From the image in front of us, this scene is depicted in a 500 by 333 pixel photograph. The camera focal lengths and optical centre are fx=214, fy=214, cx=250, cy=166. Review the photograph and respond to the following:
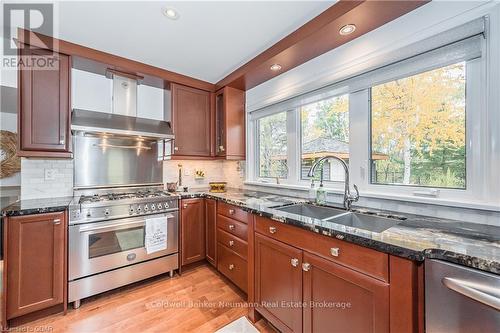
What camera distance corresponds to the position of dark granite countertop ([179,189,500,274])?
2.64 feet

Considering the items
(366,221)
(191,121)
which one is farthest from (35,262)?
(366,221)

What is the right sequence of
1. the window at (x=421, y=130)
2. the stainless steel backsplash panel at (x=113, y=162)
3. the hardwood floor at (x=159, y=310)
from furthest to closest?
1. the stainless steel backsplash panel at (x=113, y=162)
2. the hardwood floor at (x=159, y=310)
3. the window at (x=421, y=130)

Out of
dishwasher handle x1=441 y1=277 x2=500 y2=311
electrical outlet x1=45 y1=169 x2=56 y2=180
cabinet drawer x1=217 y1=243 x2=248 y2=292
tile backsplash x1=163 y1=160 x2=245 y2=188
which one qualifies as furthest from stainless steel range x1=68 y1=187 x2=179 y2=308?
dishwasher handle x1=441 y1=277 x2=500 y2=311

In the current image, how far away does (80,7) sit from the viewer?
1.56m

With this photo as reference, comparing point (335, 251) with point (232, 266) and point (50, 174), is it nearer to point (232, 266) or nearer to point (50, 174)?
point (232, 266)

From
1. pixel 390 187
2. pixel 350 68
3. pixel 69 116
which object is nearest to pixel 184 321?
pixel 390 187

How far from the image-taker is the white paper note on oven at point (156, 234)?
2.24m

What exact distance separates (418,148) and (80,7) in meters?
2.64

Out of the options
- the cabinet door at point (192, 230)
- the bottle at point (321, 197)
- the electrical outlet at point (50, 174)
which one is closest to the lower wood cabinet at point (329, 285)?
the bottle at point (321, 197)

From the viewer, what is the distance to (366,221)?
156 cm

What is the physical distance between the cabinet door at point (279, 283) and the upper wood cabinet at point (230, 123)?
1.48 m

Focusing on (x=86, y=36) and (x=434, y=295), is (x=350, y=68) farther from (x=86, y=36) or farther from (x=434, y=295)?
(x=86, y=36)

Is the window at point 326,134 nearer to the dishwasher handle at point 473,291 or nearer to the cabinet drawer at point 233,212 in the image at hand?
the cabinet drawer at point 233,212

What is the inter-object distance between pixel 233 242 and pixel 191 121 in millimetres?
1696
